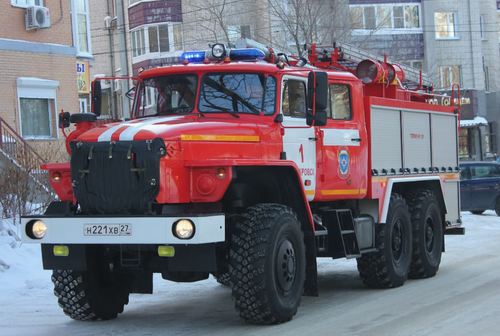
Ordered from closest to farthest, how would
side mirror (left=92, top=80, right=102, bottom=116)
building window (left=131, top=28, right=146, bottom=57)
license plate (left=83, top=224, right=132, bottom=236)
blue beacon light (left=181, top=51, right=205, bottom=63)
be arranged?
license plate (left=83, top=224, right=132, bottom=236)
blue beacon light (left=181, top=51, right=205, bottom=63)
side mirror (left=92, top=80, right=102, bottom=116)
building window (left=131, top=28, right=146, bottom=57)

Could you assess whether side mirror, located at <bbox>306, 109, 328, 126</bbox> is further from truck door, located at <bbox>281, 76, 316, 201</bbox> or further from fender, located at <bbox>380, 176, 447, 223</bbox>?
fender, located at <bbox>380, 176, 447, 223</bbox>

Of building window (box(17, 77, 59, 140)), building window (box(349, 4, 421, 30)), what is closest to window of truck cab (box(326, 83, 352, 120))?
building window (box(17, 77, 59, 140))

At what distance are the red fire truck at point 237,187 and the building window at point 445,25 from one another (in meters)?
30.1

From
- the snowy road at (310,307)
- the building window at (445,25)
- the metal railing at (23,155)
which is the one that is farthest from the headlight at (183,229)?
the building window at (445,25)

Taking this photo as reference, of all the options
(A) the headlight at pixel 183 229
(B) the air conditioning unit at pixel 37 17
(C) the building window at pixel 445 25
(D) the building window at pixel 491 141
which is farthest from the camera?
Answer: (D) the building window at pixel 491 141

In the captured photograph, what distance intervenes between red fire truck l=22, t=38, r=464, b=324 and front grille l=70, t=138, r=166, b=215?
0.04 ft

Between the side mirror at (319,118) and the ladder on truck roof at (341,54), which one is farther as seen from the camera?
the ladder on truck roof at (341,54)

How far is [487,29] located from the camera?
42188mm

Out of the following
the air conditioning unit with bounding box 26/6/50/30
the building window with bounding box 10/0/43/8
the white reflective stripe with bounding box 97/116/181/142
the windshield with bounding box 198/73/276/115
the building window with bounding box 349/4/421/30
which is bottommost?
the white reflective stripe with bounding box 97/116/181/142

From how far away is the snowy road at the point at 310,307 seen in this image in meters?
7.52

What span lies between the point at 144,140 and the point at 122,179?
1.43 ft

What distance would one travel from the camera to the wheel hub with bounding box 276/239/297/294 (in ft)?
25.2

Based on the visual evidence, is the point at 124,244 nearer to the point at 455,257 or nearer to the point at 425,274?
the point at 425,274

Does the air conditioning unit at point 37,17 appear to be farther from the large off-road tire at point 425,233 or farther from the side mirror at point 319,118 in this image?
the side mirror at point 319,118
